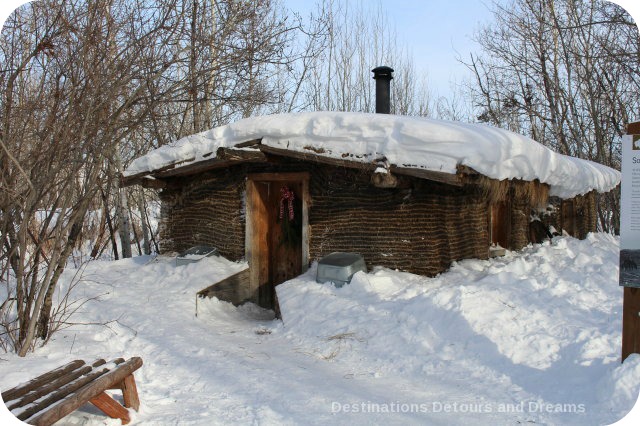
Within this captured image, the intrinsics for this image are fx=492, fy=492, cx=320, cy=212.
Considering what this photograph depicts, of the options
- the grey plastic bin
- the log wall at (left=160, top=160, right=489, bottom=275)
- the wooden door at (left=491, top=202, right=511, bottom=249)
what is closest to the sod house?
the log wall at (left=160, top=160, right=489, bottom=275)

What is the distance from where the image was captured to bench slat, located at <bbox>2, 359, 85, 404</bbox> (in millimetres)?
3176

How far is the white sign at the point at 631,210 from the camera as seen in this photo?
3910mm

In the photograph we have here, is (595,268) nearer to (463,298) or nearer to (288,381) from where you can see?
(463,298)

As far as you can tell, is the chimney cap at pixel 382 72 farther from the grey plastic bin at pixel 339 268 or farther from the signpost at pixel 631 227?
the signpost at pixel 631 227

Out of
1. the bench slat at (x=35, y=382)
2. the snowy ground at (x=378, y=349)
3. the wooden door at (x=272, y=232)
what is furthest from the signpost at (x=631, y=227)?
the wooden door at (x=272, y=232)

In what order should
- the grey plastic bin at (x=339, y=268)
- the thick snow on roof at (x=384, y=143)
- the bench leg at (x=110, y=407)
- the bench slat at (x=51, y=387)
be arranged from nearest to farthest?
1. the bench slat at (x=51, y=387)
2. the bench leg at (x=110, y=407)
3. the thick snow on roof at (x=384, y=143)
4. the grey plastic bin at (x=339, y=268)

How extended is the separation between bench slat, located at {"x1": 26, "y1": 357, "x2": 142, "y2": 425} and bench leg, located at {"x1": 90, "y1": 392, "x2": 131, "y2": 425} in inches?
3.1

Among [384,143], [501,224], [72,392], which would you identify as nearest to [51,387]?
[72,392]

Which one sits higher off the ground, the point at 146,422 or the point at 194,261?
the point at 194,261

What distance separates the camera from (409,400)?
4.08m

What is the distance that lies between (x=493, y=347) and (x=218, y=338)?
3168mm

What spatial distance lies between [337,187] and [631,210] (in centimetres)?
404

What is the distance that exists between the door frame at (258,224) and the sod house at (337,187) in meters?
0.02

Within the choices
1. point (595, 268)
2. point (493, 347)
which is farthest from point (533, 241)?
point (493, 347)
